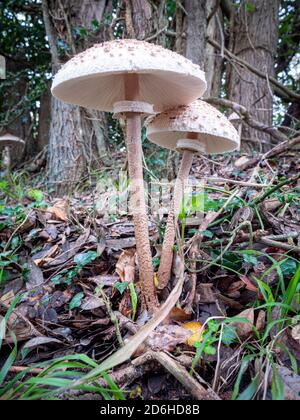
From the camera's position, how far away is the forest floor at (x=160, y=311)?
1266 millimetres

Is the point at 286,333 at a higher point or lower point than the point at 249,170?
lower

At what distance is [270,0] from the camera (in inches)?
214

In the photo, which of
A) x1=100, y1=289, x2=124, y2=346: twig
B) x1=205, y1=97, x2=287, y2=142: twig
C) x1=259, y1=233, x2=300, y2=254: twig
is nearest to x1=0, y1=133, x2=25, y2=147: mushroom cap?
x1=205, y1=97, x2=287, y2=142: twig

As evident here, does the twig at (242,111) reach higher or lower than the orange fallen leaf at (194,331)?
higher

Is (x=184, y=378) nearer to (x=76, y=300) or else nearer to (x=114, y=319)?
(x=114, y=319)

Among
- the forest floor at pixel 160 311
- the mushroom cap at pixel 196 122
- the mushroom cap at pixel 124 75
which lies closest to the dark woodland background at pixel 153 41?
the mushroom cap at pixel 124 75

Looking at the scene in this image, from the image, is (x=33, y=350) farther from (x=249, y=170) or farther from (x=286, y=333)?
(x=249, y=170)

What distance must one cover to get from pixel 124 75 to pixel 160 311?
119 cm

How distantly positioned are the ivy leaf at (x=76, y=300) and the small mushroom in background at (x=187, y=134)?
46 cm

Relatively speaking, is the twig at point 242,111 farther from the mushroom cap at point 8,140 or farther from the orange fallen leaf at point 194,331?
the mushroom cap at point 8,140

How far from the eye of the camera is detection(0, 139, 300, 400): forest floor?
1.27 m

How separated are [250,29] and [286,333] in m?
5.70

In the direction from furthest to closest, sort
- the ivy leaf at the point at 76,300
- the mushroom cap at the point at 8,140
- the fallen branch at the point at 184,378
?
the mushroom cap at the point at 8,140, the ivy leaf at the point at 76,300, the fallen branch at the point at 184,378
